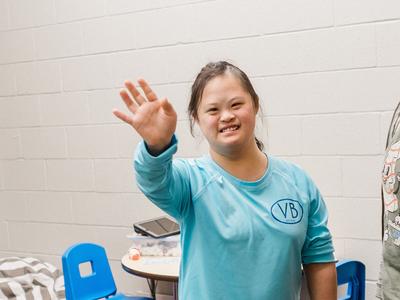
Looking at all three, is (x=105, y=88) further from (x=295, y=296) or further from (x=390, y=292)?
(x=390, y=292)

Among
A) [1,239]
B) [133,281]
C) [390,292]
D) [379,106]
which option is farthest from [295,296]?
[1,239]

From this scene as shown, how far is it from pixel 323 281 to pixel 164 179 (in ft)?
1.94

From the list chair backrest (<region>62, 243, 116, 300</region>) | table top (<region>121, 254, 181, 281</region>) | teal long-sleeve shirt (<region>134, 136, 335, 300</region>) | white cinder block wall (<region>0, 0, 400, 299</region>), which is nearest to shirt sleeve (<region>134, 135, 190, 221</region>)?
teal long-sleeve shirt (<region>134, 136, 335, 300</region>)

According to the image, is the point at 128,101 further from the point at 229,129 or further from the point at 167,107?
the point at 229,129

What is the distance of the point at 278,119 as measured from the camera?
2555 mm

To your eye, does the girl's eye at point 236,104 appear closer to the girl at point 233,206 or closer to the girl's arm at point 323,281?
the girl at point 233,206

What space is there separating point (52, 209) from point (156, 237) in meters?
1.06

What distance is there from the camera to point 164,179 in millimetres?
1205

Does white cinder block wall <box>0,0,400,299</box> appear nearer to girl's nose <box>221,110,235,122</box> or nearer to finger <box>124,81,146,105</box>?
girl's nose <box>221,110,235,122</box>

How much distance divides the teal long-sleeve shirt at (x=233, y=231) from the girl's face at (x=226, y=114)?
9cm

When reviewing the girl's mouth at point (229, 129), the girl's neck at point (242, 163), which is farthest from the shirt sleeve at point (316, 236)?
the girl's mouth at point (229, 129)

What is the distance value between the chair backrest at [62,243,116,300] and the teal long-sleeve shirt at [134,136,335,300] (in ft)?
3.66

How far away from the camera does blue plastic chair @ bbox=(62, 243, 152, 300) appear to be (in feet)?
7.64

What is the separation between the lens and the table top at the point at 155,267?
211 cm
